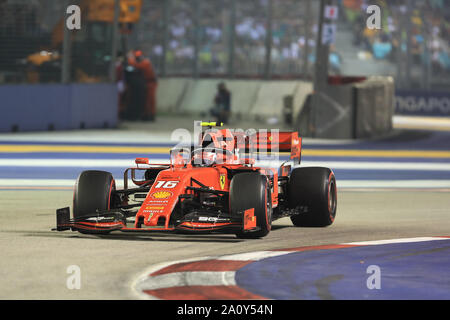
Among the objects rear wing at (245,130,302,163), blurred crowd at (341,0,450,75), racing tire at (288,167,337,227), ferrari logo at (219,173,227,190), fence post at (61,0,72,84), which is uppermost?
blurred crowd at (341,0,450,75)

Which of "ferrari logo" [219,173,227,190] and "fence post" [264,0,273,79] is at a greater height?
"fence post" [264,0,273,79]

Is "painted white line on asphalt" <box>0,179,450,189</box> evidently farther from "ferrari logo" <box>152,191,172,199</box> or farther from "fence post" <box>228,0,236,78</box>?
"fence post" <box>228,0,236,78</box>

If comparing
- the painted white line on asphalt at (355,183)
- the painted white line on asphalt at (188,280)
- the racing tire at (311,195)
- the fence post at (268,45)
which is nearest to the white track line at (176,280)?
the painted white line on asphalt at (188,280)

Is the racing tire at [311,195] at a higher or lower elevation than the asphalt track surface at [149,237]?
higher

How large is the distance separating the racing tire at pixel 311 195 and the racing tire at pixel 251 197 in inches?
52.3

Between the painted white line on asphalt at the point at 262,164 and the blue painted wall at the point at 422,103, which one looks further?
the blue painted wall at the point at 422,103

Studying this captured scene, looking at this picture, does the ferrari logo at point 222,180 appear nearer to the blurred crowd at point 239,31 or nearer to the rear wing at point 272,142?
the rear wing at point 272,142

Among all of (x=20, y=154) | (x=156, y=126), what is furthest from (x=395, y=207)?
(x=156, y=126)

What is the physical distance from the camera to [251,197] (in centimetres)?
1116

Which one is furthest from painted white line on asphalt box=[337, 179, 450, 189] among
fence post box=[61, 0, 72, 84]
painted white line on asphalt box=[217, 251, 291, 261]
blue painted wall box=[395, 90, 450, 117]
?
blue painted wall box=[395, 90, 450, 117]

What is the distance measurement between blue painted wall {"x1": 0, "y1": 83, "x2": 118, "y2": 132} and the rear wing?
1686 cm

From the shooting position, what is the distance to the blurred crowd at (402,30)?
198ft

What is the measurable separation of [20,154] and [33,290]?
15106 millimetres

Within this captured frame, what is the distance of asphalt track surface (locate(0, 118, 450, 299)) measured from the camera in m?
8.75
